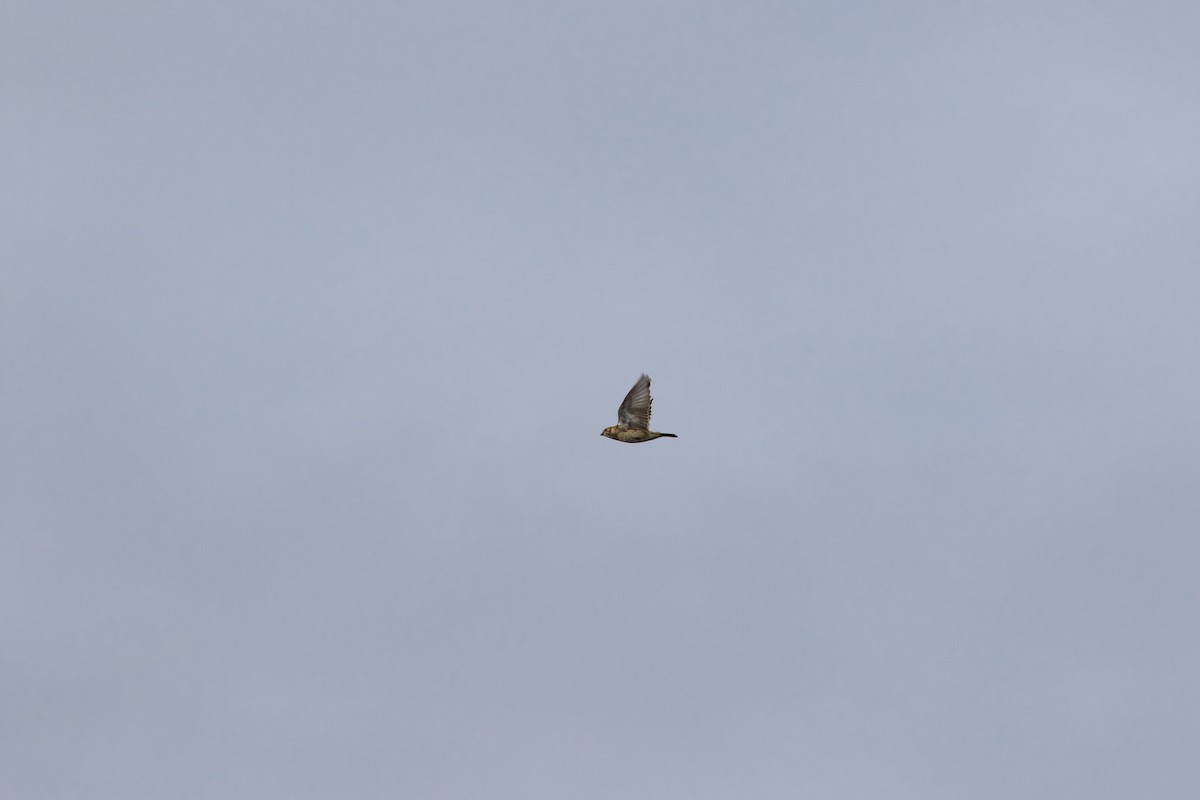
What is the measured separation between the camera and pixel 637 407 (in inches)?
2672

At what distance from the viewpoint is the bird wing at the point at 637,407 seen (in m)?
67.8

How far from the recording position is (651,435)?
6838 cm

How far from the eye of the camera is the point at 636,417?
6806 cm

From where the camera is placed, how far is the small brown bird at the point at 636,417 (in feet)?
223

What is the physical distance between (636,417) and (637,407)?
2.03 ft

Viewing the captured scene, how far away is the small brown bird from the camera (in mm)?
67875

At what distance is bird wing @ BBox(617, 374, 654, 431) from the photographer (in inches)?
2670

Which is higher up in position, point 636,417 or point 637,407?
point 637,407
